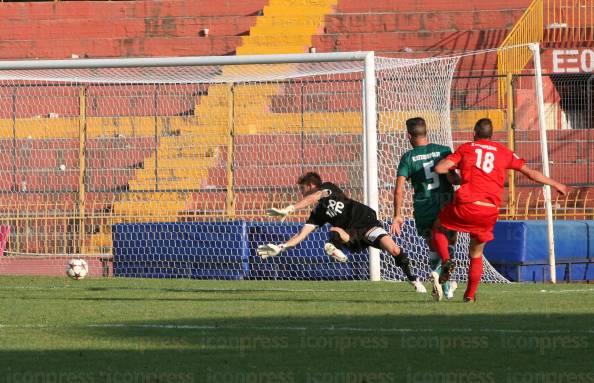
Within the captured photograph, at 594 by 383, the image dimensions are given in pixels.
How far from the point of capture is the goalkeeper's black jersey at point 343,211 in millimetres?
12617

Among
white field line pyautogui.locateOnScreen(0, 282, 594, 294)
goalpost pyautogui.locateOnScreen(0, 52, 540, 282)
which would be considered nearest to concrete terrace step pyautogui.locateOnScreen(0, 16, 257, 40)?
goalpost pyautogui.locateOnScreen(0, 52, 540, 282)

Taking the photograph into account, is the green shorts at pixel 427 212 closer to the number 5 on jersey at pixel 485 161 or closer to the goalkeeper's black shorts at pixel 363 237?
the number 5 on jersey at pixel 485 161

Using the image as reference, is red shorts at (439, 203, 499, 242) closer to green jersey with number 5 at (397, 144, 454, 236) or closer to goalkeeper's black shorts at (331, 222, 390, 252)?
green jersey with number 5 at (397, 144, 454, 236)

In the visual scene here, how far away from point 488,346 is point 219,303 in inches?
167

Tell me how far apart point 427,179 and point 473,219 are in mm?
868

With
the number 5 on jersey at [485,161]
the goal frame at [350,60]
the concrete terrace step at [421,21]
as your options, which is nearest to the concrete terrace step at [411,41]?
the concrete terrace step at [421,21]

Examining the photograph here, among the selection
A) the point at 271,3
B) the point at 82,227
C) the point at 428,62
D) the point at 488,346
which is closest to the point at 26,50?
the point at 271,3

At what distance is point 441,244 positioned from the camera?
10773 mm

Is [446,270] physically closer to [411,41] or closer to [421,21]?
[411,41]

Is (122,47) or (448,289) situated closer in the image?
(448,289)

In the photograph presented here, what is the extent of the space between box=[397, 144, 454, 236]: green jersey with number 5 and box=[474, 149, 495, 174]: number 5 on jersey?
26.5 inches

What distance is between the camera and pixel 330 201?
12773 millimetres

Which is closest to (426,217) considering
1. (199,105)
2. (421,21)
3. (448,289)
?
(448,289)

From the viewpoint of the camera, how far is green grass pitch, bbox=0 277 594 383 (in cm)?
638
